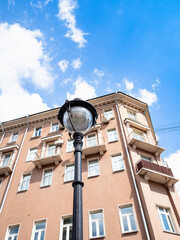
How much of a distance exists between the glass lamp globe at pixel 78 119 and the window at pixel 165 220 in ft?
33.4

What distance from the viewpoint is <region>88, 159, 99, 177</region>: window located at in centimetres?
1524

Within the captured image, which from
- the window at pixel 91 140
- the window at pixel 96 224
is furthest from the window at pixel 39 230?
the window at pixel 91 140

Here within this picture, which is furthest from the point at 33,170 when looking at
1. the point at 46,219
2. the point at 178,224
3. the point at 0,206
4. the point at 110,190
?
the point at 178,224

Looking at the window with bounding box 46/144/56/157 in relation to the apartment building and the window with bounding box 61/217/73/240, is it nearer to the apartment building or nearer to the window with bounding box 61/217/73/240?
the apartment building

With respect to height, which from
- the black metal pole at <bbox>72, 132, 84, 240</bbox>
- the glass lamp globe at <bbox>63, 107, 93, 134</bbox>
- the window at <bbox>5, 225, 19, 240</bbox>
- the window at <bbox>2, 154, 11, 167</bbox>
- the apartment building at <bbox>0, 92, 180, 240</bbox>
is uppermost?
the window at <bbox>2, 154, 11, 167</bbox>

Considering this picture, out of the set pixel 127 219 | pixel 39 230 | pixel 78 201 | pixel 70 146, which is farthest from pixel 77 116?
pixel 70 146

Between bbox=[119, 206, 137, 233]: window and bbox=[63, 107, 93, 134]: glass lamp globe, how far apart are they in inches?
369

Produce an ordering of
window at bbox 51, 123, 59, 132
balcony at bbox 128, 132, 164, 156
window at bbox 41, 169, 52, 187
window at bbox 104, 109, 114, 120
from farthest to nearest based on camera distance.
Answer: window at bbox 51, 123, 59, 132 → window at bbox 104, 109, 114, 120 → balcony at bbox 128, 132, 164, 156 → window at bbox 41, 169, 52, 187

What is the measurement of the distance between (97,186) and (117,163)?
97.5 inches

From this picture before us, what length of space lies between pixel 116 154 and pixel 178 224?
6.24 meters

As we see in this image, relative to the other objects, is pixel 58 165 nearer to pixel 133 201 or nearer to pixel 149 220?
pixel 133 201

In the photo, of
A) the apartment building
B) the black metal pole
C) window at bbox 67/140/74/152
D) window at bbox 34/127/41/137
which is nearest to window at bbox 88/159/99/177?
the apartment building

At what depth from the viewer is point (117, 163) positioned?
15484mm

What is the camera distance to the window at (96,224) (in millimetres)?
11818
